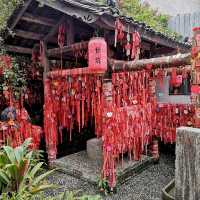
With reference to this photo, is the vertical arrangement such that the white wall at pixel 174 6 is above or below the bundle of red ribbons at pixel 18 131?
above

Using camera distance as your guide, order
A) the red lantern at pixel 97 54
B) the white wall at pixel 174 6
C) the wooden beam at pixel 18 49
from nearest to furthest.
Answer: the red lantern at pixel 97 54
the wooden beam at pixel 18 49
the white wall at pixel 174 6

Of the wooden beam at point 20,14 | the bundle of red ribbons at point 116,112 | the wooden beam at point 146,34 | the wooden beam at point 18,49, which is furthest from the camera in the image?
the wooden beam at point 18,49

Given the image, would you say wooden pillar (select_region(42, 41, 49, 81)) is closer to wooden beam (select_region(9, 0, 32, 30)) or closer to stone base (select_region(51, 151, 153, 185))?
wooden beam (select_region(9, 0, 32, 30))

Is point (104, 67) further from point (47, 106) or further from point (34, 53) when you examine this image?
point (34, 53)

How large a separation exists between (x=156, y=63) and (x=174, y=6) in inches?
382

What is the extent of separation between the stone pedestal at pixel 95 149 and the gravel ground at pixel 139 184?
2.75 feet

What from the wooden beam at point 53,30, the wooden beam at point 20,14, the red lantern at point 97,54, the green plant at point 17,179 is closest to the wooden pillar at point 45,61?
the wooden beam at point 53,30

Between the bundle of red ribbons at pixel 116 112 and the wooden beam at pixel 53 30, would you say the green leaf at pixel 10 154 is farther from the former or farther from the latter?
the wooden beam at pixel 53 30

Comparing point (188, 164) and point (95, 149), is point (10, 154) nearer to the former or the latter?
point (95, 149)

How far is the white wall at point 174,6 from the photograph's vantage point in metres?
11.5

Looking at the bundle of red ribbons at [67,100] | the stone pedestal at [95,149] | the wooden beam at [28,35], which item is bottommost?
the stone pedestal at [95,149]

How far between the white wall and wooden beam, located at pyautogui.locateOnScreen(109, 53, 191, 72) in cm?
783

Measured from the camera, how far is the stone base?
17.8ft

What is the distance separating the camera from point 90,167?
5867mm
